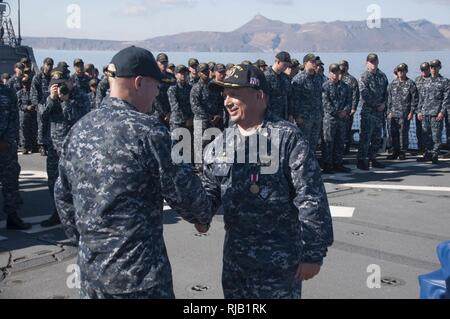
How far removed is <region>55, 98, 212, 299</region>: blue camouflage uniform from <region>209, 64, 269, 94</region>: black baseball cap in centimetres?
56

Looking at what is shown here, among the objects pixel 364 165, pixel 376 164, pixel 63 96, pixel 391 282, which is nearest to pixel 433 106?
pixel 376 164

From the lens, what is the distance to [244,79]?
8.90 ft

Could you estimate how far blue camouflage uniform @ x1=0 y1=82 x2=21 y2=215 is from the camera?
6133 mm

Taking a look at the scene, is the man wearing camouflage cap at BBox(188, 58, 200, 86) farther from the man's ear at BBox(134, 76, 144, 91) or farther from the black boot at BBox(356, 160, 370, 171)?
the man's ear at BBox(134, 76, 144, 91)

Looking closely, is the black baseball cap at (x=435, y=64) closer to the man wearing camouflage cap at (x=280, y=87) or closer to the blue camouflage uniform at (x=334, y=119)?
the blue camouflage uniform at (x=334, y=119)

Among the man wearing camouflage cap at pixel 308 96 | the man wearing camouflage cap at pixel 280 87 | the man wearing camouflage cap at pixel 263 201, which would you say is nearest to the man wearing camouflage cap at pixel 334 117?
the man wearing camouflage cap at pixel 308 96

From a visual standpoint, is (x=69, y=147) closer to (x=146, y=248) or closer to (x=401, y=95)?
(x=146, y=248)

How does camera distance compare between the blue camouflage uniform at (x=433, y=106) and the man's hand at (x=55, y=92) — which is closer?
the man's hand at (x=55, y=92)

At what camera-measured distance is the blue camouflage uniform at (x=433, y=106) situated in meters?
10.7

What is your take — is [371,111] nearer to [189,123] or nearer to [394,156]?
[394,156]

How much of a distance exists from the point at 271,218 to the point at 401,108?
366 inches

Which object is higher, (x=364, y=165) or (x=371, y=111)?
(x=371, y=111)

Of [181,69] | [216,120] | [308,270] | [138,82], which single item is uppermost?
[181,69]
